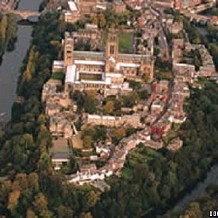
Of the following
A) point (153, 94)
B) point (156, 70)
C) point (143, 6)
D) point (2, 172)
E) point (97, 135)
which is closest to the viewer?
point (2, 172)

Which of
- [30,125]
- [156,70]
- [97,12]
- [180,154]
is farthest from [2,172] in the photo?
[97,12]

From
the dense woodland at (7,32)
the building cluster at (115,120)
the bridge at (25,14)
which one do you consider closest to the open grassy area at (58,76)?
the building cluster at (115,120)

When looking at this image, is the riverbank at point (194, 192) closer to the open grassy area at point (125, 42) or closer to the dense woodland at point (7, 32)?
the open grassy area at point (125, 42)

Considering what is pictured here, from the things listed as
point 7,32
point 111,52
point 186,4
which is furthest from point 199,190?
point 186,4

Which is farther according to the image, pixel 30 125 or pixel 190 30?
pixel 190 30

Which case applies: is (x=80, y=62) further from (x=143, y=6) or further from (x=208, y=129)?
(x=143, y=6)

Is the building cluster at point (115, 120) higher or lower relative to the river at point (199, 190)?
higher

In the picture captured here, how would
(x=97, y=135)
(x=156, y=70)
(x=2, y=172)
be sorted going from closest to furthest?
(x=2, y=172)
(x=97, y=135)
(x=156, y=70)
